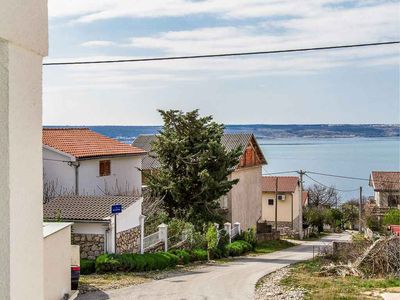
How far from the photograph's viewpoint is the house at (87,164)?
2638cm

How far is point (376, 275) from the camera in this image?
67.4 ft

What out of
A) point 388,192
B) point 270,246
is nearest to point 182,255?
point 270,246

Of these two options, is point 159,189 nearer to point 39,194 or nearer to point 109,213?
point 109,213

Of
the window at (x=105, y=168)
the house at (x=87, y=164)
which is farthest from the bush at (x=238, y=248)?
the window at (x=105, y=168)

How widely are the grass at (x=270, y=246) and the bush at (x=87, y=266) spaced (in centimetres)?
1469

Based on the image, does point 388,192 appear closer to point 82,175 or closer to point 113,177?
point 113,177

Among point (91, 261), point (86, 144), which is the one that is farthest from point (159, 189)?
point (91, 261)

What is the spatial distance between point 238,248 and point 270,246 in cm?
676

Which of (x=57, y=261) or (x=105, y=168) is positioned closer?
(x=57, y=261)

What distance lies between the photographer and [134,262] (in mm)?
19484

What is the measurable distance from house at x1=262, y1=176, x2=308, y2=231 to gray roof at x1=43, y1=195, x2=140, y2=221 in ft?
113

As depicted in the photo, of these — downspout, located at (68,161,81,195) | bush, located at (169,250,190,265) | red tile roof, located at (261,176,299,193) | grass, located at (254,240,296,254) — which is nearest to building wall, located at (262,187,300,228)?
red tile roof, located at (261,176,299,193)

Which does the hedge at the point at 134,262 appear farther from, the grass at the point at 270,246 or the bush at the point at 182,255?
the grass at the point at 270,246

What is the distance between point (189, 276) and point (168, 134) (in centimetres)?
1137
